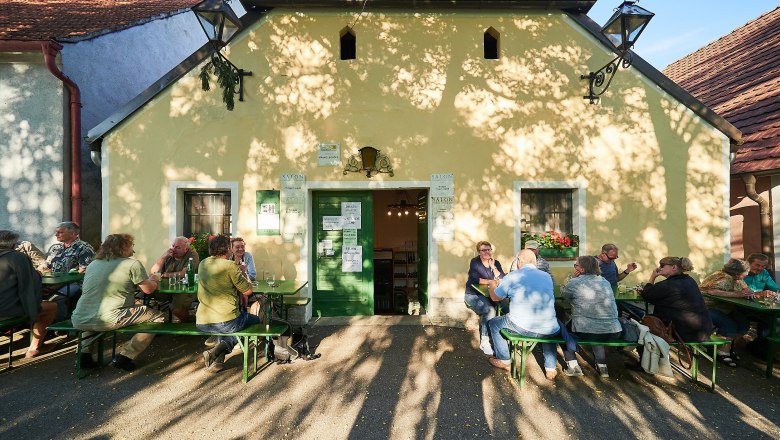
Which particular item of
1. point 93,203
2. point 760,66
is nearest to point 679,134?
point 760,66

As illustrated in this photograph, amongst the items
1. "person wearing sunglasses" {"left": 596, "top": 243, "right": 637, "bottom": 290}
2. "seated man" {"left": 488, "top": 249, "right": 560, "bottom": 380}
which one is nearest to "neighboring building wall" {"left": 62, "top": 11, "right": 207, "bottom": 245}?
"seated man" {"left": 488, "top": 249, "right": 560, "bottom": 380}

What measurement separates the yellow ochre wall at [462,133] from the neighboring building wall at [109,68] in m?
1.82

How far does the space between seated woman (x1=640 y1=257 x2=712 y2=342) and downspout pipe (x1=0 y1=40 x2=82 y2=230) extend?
836cm

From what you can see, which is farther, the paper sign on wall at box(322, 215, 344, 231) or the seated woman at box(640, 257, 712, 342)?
the paper sign on wall at box(322, 215, 344, 231)

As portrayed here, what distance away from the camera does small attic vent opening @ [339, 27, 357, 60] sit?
6531 mm

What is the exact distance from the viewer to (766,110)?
746cm

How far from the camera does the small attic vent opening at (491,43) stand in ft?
21.5

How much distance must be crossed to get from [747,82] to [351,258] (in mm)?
9371

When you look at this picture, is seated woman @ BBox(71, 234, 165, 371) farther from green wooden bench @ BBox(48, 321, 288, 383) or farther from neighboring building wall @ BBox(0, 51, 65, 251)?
neighboring building wall @ BBox(0, 51, 65, 251)

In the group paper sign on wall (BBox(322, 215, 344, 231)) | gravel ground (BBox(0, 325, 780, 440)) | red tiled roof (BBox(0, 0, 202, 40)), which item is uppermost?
red tiled roof (BBox(0, 0, 202, 40))

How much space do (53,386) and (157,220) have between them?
9.09 feet

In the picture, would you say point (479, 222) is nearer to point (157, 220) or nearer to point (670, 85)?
point (670, 85)

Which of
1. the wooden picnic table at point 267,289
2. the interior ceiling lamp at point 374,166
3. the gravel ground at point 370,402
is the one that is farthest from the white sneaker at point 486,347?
the interior ceiling lamp at point 374,166

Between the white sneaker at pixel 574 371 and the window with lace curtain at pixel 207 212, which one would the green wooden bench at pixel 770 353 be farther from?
the window with lace curtain at pixel 207 212
